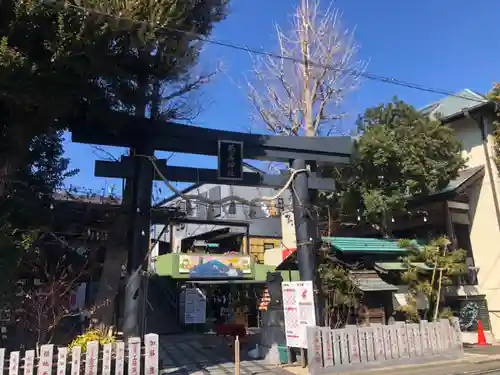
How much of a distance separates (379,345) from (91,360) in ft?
24.2

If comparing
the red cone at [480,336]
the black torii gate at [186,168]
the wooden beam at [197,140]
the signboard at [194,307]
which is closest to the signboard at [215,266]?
the signboard at [194,307]

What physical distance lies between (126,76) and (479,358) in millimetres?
12787

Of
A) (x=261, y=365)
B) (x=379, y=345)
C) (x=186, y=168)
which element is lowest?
(x=261, y=365)

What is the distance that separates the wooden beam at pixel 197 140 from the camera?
1088 cm

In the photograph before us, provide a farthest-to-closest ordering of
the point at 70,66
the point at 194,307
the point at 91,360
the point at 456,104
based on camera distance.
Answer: the point at 194,307 → the point at 456,104 → the point at 91,360 → the point at 70,66

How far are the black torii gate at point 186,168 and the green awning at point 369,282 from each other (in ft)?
10.8

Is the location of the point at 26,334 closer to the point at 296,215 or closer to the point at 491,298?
the point at 296,215

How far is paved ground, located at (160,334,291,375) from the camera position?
37.4 feet

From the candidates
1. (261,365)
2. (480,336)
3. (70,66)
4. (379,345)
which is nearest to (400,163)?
(480,336)

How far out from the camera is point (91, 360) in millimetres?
9172

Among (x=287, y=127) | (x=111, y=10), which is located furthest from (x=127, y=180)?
(x=287, y=127)

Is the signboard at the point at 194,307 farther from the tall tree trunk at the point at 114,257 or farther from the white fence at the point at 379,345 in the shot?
the white fence at the point at 379,345

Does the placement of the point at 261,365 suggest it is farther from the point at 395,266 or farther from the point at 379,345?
the point at 395,266

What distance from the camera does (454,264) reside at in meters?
15.6
